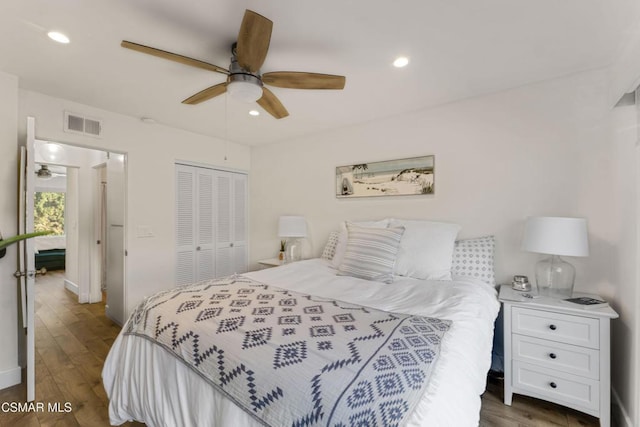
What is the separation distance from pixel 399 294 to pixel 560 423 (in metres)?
1.24

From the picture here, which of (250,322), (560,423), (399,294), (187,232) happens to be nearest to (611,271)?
(560,423)

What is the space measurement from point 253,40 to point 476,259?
218 centimetres

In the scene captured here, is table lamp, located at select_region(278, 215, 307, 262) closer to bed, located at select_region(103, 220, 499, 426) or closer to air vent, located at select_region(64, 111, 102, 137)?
bed, located at select_region(103, 220, 499, 426)

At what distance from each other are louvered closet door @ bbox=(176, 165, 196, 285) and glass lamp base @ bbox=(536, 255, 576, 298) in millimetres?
3605

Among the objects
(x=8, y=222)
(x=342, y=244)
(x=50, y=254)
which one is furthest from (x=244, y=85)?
(x=50, y=254)

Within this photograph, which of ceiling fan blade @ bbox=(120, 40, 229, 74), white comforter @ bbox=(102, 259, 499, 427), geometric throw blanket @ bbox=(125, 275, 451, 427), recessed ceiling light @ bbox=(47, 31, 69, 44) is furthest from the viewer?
recessed ceiling light @ bbox=(47, 31, 69, 44)

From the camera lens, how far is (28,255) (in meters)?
1.95

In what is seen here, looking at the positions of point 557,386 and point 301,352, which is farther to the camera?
point 557,386

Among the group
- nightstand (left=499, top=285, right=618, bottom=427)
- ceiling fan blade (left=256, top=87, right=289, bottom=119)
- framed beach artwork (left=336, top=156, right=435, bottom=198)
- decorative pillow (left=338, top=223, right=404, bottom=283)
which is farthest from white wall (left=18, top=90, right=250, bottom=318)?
nightstand (left=499, top=285, right=618, bottom=427)

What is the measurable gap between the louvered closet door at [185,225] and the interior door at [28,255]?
1.49m

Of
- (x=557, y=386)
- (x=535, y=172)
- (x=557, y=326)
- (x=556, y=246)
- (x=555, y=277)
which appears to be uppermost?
(x=535, y=172)

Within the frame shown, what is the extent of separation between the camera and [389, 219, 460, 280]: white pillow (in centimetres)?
221

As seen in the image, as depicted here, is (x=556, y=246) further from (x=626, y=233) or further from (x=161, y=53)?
(x=161, y=53)

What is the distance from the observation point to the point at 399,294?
72.2 inches
